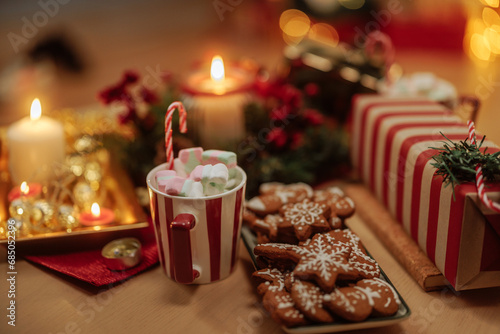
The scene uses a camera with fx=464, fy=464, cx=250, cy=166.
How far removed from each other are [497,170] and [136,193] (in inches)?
26.6

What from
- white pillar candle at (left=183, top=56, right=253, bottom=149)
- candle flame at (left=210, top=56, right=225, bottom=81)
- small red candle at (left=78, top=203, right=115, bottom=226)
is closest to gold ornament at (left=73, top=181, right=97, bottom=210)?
small red candle at (left=78, top=203, right=115, bottom=226)

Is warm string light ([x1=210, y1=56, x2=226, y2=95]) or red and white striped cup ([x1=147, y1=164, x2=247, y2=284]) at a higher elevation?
warm string light ([x1=210, y1=56, x2=226, y2=95])

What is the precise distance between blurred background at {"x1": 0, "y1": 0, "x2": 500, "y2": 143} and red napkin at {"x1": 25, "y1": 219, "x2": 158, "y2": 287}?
73 cm

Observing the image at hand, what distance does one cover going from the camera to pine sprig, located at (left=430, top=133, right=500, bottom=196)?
2.26 ft

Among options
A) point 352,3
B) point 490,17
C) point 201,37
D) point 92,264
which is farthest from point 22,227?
point 201,37

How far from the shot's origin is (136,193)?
3.22 feet

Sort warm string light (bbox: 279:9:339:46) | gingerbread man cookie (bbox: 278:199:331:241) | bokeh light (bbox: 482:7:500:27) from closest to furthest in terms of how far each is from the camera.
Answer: gingerbread man cookie (bbox: 278:199:331:241), bokeh light (bbox: 482:7:500:27), warm string light (bbox: 279:9:339:46)

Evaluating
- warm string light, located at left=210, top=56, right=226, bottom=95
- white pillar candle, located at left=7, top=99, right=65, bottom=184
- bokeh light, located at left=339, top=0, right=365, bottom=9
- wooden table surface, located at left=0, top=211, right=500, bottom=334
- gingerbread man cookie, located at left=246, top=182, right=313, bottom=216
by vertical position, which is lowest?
wooden table surface, located at left=0, top=211, right=500, bottom=334

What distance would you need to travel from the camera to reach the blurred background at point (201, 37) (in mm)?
1684

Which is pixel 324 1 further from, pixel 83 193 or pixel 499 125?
pixel 83 193

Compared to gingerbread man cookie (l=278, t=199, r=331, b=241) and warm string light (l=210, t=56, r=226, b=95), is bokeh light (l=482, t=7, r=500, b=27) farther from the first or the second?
gingerbread man cookie (l=278, t=199, r=331, b=241)

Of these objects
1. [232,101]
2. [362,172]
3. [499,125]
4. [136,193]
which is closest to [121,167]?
[136,193]

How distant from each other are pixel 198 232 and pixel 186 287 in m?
0.12

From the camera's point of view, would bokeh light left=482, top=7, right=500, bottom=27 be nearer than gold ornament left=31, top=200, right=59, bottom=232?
No
